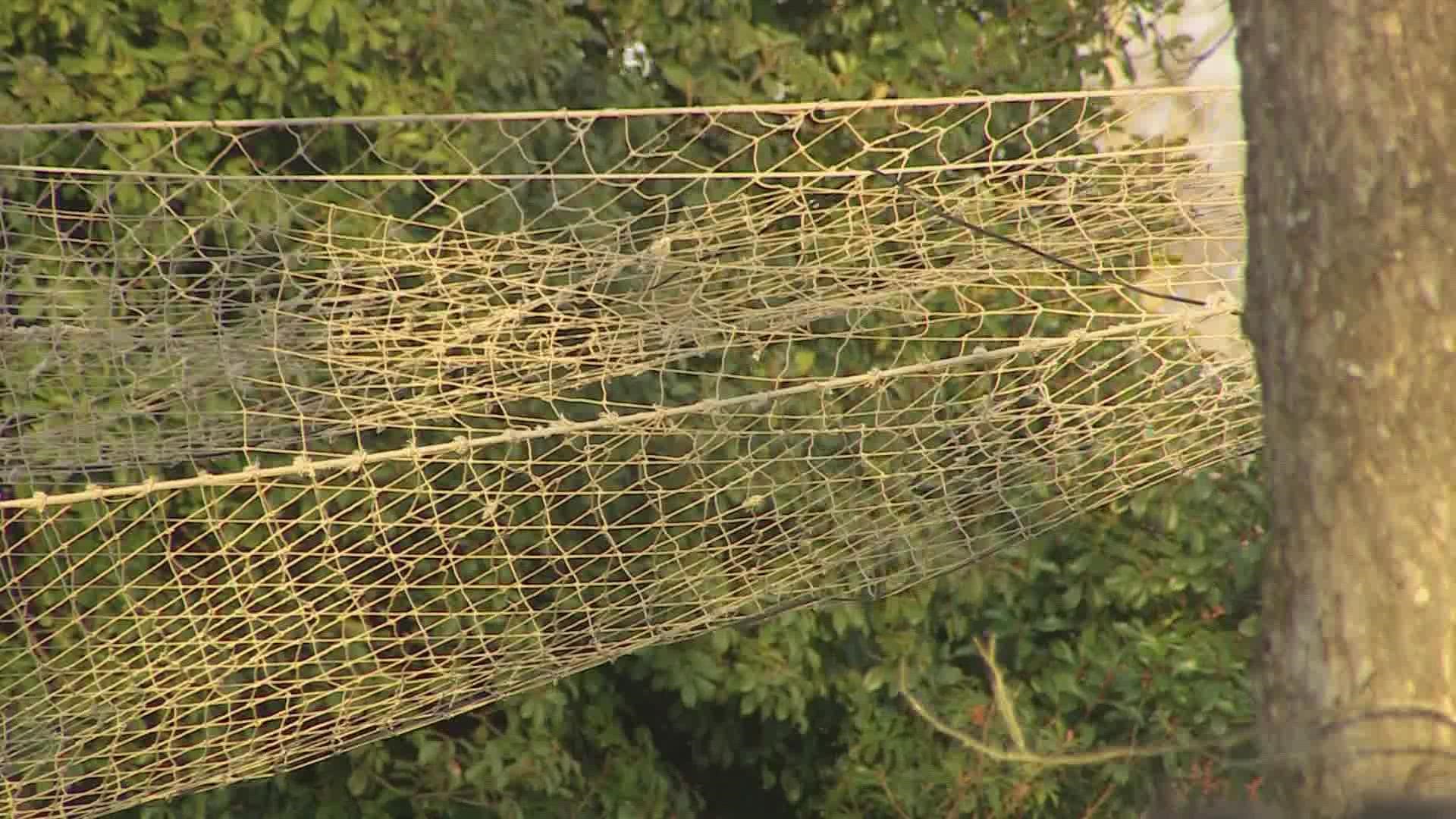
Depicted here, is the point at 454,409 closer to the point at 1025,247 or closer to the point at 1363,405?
the point at 1025,247

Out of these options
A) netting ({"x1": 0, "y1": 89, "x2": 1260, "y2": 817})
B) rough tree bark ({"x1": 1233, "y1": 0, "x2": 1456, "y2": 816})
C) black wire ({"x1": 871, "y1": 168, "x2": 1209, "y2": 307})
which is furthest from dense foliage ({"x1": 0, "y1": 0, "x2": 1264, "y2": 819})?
rough tree bark ({"x1": 1233, "y1": 0, "x2": 1456, "y2": 816})

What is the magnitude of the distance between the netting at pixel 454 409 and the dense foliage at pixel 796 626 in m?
0.13

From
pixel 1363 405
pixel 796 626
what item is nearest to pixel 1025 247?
pixel 1363 405

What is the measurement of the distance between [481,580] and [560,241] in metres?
0.60

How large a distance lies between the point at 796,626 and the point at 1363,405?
2.15 metres

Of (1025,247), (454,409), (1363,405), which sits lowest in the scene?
(454,409)

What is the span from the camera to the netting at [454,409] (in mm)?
2906

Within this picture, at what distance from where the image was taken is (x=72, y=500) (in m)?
2.62

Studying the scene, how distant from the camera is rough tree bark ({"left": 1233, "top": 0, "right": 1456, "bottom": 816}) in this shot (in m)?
1.73


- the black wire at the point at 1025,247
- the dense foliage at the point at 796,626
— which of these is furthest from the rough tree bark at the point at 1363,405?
the dense foliage at the point at 796,626

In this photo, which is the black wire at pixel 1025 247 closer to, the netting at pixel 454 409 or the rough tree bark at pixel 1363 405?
the netting at pixel 454 409

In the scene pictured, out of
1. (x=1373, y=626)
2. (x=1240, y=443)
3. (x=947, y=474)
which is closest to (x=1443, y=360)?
(x=1373, y=626)

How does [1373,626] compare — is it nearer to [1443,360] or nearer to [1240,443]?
[1443,360]

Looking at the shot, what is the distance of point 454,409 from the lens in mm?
2879
